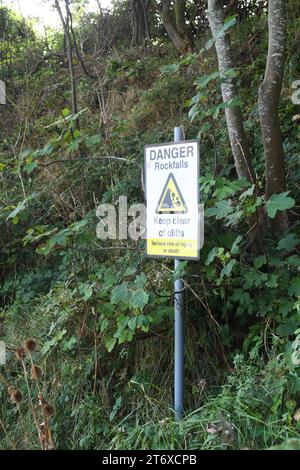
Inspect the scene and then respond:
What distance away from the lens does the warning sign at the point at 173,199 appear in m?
3.10

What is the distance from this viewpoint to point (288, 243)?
3615mm

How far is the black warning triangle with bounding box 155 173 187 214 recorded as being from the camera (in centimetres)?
316

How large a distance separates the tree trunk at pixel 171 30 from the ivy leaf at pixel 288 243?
476 cm

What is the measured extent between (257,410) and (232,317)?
3.32ft

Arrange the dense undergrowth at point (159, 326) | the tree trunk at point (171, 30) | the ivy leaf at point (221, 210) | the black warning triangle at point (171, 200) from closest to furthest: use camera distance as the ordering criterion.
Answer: the dense undergrowth at point (159, 326), the black warning triangle at point (171, 200), the ivy leaf at point (221, 210), the tree trunk at point (171, 30)

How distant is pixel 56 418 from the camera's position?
370 centimetres

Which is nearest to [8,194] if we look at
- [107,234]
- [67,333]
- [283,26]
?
[107,234]

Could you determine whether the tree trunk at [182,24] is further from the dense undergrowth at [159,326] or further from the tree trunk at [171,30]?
the dense undergrowth at [159,326]

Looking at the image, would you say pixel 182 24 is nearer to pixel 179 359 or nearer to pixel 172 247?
pixel 172 247

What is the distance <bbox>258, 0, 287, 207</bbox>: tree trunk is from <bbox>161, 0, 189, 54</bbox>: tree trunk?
3.64m

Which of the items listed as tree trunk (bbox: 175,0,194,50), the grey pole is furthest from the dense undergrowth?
tree trunk (bbox: 175,0,194,50)

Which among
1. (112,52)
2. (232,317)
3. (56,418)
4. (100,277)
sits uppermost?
(112,52)

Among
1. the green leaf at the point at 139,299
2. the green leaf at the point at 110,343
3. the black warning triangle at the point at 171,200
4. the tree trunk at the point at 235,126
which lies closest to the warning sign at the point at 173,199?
the black warning triangle at the point at 171,200
